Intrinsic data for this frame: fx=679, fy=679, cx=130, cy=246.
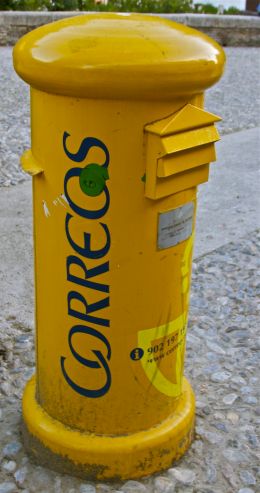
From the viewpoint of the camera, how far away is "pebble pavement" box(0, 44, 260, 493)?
220 cm

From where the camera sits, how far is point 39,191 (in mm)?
→ 2020

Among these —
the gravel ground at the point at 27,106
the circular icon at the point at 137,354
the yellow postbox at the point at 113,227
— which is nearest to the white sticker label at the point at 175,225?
the yellow postbox at the point at 113,227

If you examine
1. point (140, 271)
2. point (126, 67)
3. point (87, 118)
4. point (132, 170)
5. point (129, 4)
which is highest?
point (126, 67)

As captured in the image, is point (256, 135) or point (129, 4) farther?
point (129, 4)

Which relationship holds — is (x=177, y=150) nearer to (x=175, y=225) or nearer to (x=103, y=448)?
(x=175, y=225)

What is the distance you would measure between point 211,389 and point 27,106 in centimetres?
516

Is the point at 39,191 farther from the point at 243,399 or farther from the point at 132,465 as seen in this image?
the point at 243,399

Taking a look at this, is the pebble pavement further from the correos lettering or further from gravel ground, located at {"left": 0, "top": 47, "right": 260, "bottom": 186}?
gravel ground, located at {"left": 0, "top": 47, "right": 260, "bottom": 186}

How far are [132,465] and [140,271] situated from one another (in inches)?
25.7

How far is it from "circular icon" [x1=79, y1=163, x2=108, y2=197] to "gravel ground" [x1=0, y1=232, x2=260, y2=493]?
3.15 feet

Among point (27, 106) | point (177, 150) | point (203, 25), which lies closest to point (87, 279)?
point (177, 150)

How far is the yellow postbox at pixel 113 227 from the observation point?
1.78 metres

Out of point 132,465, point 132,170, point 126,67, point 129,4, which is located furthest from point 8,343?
point 129,4

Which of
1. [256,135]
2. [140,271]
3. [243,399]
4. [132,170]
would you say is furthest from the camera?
[256,135]
